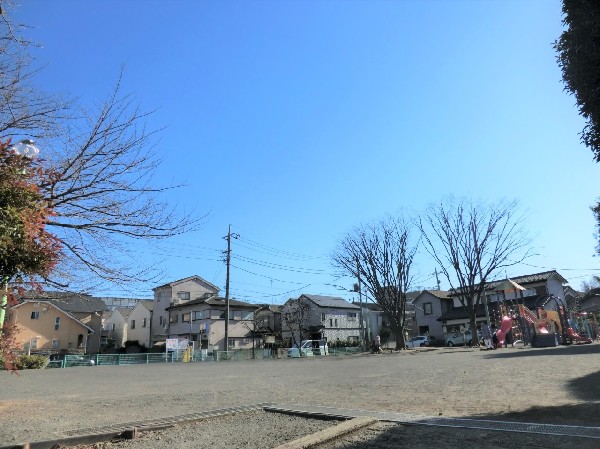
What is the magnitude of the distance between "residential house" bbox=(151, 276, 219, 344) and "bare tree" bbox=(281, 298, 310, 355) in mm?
10182

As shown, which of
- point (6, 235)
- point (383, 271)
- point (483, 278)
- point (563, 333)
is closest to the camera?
point (6, 235)

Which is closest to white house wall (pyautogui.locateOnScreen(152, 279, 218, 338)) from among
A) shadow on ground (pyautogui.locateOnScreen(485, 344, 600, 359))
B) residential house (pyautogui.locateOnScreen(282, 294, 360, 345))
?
residential house (pyautogui.locateOnScreen(282, 294, 360, 345))

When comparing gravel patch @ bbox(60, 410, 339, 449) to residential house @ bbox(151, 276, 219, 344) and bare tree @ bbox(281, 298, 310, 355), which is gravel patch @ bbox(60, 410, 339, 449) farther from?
residential house @ bbox(151, 276, 219, 344)

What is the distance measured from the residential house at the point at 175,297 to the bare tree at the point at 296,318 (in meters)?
10.2

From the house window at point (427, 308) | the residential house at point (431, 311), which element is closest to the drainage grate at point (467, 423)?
the residential house at point (431, 311)

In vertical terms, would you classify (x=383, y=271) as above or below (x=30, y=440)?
above

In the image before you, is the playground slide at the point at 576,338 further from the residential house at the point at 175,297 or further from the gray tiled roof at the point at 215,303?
the residential house at the point at 175,297

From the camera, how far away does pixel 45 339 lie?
163 feet

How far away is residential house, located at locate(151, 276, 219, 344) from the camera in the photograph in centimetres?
5853

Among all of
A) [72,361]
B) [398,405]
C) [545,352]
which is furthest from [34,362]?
[545,352]

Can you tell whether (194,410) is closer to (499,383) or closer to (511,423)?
(511,423)

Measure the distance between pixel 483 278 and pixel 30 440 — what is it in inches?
1228

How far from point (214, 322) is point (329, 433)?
5001 cm

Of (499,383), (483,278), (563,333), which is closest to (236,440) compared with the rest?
(499,383)
